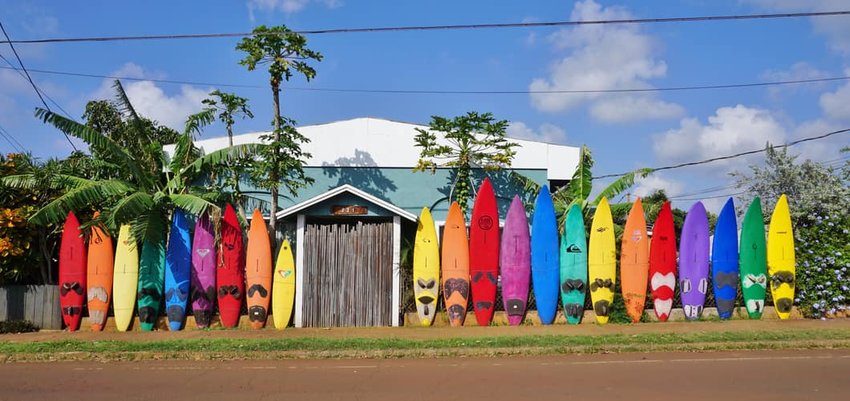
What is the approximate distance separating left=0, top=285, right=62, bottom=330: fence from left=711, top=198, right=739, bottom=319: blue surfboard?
1323 cm

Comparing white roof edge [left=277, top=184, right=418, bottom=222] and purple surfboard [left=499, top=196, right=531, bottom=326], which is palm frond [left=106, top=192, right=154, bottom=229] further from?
purple surfboard [left=499, top=196, right=531, bottom=326]

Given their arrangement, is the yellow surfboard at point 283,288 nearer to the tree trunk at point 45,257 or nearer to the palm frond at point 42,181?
the palm frond at point 42,181

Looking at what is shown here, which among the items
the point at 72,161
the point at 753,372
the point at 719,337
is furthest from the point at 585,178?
the point at 72,161

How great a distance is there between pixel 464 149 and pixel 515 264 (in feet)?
11.7

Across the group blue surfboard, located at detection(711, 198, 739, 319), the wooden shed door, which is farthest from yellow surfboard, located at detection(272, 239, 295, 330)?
blue surfboard, located at detection(711, 198, 739, 319)

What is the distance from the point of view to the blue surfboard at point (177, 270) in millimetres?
13430

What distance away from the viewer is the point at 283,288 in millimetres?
13609

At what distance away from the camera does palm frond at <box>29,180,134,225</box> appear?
496 inches

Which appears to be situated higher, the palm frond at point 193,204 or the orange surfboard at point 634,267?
the palm frond at point 193,204

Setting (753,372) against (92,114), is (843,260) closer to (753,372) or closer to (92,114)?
(753,372)

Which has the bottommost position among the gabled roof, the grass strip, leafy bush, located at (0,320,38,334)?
the grass strip

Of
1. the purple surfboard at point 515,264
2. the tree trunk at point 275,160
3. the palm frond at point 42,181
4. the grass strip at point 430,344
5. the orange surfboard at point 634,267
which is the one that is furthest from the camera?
the tree trunk at point 275,160

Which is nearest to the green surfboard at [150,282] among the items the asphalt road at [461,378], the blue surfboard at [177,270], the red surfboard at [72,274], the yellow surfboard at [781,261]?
the blue surfboard at [177,270]

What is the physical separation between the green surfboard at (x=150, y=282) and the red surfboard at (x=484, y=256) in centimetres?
616
